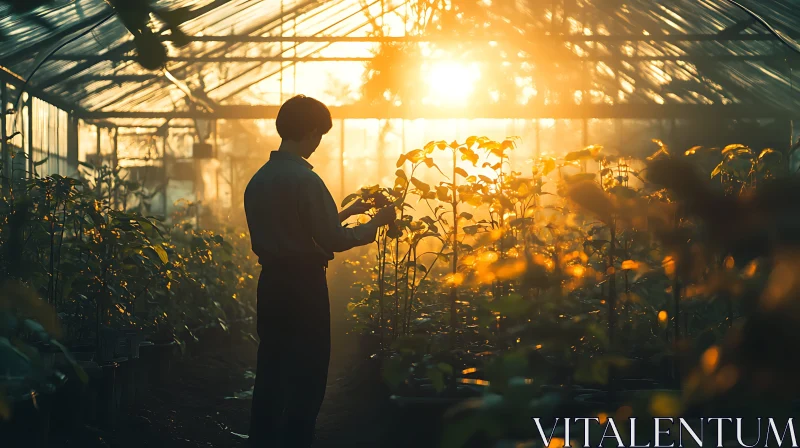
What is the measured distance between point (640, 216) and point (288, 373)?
175 centimetres

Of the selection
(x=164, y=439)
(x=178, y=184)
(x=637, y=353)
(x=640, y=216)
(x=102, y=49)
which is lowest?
(x=164, y=439)

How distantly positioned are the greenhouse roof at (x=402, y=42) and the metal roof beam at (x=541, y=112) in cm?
2

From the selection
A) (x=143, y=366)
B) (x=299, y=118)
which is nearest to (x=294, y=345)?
(x=299, y=118)

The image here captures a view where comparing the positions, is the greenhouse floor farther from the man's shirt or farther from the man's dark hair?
the man's dark hair

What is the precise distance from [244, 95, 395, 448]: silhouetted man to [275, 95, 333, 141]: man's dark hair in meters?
0.09

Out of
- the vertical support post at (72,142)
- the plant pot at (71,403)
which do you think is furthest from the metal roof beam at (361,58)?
the plant pot at (71,403)

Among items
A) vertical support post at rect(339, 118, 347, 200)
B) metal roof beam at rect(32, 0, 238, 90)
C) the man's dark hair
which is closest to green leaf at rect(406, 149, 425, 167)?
the man's dark hair

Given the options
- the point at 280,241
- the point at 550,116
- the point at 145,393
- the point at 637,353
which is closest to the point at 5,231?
the point at 145,393

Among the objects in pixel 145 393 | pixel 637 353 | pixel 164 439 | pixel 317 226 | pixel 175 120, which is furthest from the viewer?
pixel 175 120

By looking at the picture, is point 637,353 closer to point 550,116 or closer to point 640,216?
point 640,216

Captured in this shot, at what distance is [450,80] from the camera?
415 inches

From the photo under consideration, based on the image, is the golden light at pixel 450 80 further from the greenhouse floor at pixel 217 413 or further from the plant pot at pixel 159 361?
the plant pot at pixel 159 361

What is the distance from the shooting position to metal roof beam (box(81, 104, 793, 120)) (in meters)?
10.7

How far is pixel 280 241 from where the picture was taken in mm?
2400
